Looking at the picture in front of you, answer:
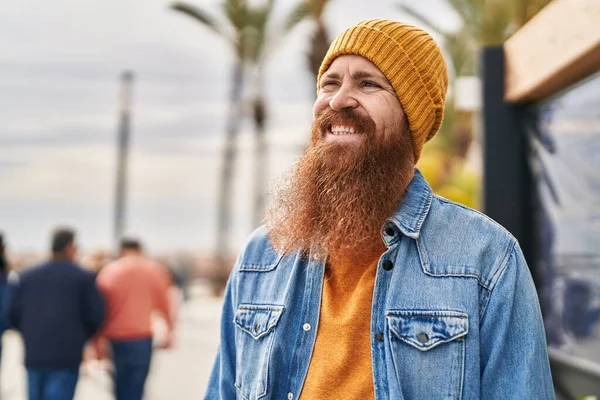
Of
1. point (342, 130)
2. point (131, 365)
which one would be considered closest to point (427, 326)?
point (342, 130)

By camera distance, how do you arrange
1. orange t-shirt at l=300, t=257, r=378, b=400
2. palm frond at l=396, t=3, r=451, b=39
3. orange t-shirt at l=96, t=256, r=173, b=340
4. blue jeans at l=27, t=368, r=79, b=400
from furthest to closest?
palm frond at l=396, t=3, r=451, b=39, orange t-shirt at l=96, t=256, r=173, b=340, blue jeans at l=27, t=368, r=79, b=400, orange t-shirt at l=300, t=257, r=378, b=400

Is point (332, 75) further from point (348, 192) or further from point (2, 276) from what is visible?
point (2, 276)

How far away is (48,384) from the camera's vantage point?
7.17m

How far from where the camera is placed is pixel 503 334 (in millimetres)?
2148

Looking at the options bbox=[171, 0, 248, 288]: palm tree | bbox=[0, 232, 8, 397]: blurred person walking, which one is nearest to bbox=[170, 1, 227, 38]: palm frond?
bbox=[171, 0, 248, 288]: palm tree

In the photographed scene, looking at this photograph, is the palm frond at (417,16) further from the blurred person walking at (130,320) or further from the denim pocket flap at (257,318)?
the denim pocket flap at (257,318)

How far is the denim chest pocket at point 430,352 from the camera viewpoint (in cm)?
216

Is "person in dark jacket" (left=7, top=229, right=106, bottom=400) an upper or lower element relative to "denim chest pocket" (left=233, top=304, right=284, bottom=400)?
lower

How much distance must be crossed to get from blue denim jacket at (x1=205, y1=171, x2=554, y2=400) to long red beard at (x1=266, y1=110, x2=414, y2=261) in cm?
5

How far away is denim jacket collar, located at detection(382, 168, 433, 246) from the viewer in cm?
234

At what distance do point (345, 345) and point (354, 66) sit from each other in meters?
0.78

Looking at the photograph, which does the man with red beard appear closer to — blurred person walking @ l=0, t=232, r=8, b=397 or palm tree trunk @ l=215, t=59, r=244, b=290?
blurred person walking @ l=0, t=232, r=8, b=397

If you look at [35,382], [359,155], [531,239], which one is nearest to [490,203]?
[531,239]

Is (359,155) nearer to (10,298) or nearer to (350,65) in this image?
(350,65)
